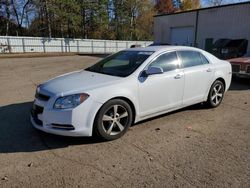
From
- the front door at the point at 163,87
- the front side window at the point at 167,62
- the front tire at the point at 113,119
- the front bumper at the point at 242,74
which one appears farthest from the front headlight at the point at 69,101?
the front bumper at the point at 242,74

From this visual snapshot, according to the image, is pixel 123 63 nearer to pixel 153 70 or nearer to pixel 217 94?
pixel 153 70

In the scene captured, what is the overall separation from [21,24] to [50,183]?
42.0m

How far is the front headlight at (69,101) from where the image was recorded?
3.65 m

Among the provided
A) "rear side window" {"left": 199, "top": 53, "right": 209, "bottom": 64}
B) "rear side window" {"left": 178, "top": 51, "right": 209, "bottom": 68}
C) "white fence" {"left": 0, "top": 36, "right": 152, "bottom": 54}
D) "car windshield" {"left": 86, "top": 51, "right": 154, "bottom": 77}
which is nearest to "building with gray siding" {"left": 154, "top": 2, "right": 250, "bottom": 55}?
"rear side window" {"left": 199, "top": 53, "right": 209, "bottom": 64}

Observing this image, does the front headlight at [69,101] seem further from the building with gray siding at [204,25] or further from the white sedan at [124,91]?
the building with gray siding at [204,25]

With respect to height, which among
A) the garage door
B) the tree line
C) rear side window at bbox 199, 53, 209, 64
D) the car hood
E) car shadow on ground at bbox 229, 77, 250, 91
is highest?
the tree line

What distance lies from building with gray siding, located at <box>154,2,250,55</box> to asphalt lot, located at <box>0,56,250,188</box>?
14078 millimetres

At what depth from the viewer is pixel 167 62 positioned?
189 inches

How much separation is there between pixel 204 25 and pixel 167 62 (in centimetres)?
1707

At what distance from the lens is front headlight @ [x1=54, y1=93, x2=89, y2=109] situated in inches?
144

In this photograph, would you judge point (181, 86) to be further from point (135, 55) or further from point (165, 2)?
point (165, 2)

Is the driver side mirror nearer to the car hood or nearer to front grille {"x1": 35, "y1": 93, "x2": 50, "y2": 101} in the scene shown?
the car hood

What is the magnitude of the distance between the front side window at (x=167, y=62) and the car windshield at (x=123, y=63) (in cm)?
20

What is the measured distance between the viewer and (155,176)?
2979mm
